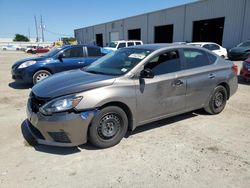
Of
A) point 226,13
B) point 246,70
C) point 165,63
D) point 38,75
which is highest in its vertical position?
point 226,13

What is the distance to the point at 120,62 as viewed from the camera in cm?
432

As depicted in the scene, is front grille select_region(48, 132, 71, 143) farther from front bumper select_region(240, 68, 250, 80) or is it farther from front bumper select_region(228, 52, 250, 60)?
front bumper select_region(228, 52, 250, 60)

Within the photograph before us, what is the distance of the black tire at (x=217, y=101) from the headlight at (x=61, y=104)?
10.2 feet

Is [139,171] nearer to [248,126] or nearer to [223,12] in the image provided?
[248,126]

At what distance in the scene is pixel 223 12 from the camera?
22922 millimetres

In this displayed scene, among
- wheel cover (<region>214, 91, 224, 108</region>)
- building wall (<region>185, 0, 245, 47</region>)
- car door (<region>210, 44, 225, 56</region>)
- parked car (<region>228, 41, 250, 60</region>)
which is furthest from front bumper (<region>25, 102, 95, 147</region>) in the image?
building wall (<region>185, 0, 245, 47</region>)

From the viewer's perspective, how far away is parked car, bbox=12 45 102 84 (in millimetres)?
8031

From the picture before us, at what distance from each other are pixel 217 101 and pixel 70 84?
339 cm

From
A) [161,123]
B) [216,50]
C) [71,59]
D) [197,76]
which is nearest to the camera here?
[197,76]

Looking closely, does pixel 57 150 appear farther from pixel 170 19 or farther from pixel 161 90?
pixel 170 19

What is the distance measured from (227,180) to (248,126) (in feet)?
6.99

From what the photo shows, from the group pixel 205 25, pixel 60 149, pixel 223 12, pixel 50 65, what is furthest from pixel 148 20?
pixel 60 149

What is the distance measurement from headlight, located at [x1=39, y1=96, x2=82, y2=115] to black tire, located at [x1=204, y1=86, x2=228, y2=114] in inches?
123

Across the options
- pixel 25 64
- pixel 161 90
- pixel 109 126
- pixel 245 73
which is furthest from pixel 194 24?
pixel 109 126
